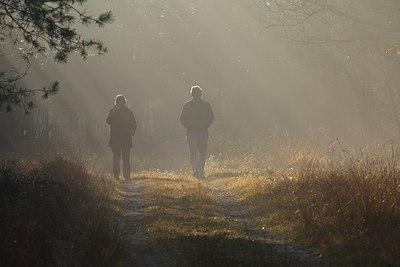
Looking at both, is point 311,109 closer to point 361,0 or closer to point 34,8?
point 361,0

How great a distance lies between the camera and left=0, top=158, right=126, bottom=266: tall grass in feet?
21.9

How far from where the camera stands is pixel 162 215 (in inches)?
408

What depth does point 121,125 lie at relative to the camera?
1884 cm

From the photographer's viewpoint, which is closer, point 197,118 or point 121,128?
point 197,118

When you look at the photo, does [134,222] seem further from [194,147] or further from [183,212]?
[194,147]

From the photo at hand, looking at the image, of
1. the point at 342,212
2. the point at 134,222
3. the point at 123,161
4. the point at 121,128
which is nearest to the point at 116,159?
the point at 123,161

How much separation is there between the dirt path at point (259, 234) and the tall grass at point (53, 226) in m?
1.75

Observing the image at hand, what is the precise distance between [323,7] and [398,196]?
8.39 meters

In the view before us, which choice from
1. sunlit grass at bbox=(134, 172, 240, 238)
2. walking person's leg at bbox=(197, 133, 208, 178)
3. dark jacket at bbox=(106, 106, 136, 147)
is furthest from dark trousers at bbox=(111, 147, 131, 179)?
sunlit grass at bbox=(134, 172, 240, 238)

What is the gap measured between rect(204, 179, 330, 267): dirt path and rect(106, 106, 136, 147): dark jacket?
15.4ft

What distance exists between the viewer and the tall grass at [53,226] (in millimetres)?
6672

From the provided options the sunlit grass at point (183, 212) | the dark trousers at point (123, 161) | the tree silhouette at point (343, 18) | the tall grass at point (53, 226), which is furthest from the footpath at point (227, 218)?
the tree silhouette at point (343, 18)

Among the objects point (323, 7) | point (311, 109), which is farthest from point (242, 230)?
point (311, 109)

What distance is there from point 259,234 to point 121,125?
33.6ft
